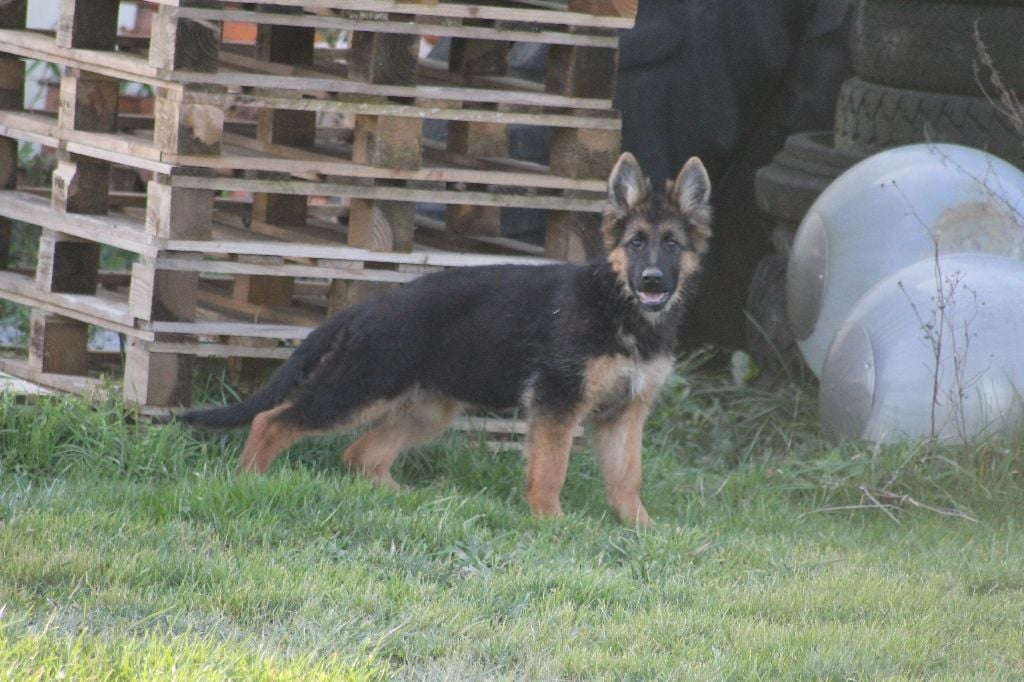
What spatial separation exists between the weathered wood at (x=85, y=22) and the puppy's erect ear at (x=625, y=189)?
A: 248cm

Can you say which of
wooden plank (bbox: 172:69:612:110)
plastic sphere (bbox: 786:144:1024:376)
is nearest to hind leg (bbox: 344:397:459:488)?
wooden plank (bbox: 172:69:612:110)

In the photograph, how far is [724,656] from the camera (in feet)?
15.0

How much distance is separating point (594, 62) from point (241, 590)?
3.34 metres

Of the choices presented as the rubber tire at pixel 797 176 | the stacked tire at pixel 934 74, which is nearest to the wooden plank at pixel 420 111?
the rubber tire at pixel 797 176

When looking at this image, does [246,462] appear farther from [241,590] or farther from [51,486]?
[241,590]

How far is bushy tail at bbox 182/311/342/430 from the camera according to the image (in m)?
6.32

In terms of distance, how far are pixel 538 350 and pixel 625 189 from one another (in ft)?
2.69

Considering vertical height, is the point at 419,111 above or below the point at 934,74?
below

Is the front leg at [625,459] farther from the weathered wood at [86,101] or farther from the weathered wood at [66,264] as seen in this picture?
the weathered wood at [86,101]

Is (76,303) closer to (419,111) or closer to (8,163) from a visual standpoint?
(8,163)

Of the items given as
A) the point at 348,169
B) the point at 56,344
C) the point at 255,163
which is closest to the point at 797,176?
the point at 348,169

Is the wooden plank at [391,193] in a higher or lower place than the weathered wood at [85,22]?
lower

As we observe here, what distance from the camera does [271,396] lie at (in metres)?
6.33

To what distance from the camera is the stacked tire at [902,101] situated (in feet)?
27.2
